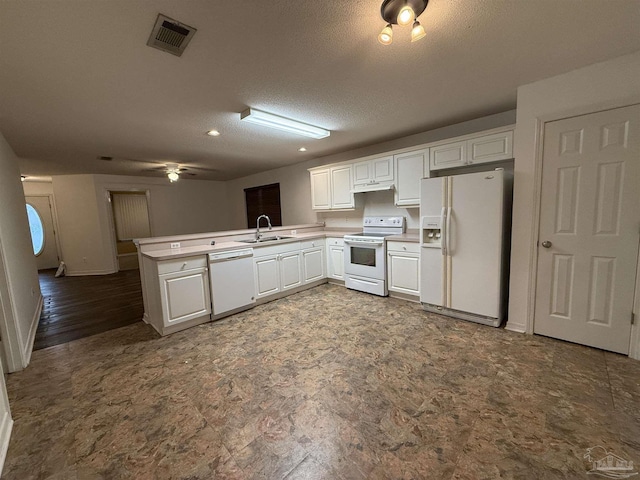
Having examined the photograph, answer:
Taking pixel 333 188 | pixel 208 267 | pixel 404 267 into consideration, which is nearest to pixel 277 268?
pixel 208 267

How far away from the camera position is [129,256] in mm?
6840

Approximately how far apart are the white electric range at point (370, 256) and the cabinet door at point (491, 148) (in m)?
1.38

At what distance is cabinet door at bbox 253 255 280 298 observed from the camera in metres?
3.75

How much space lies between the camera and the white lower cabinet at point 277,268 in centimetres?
377

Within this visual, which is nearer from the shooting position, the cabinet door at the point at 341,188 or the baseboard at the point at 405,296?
the baseboard at the point at 405,296

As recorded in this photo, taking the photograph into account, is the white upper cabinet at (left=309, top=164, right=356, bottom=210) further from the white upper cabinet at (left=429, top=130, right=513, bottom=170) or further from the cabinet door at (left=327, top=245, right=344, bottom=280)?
the white upper cabinet at (left=429, top=130, right=513, bottom=170)

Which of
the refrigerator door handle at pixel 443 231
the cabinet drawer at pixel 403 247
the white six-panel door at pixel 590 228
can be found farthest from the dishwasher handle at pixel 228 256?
the white six-panel door at pixel 590 228

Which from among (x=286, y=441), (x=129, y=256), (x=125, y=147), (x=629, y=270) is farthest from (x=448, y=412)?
(x=129, y=256)

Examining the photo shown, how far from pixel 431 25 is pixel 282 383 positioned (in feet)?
8.85

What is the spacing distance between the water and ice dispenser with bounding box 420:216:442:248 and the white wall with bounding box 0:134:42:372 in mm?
4219

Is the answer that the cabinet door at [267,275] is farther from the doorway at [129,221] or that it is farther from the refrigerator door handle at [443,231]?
the doorway at [129,221]

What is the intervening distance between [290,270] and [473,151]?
117 inches

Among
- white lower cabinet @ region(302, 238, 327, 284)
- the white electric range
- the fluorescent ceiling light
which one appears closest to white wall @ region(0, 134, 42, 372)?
the fluorescent ceiling light

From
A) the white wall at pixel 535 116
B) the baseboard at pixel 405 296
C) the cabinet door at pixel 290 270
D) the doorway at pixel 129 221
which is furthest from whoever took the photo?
the doorway at pixel 129 221
